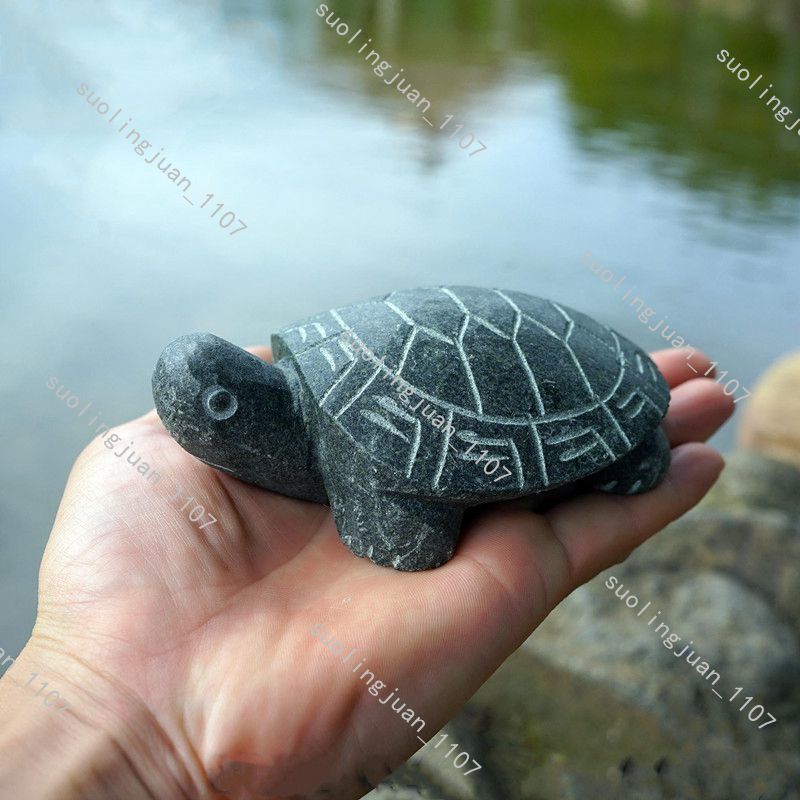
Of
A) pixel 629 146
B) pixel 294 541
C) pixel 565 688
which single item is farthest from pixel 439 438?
pixel 629 146

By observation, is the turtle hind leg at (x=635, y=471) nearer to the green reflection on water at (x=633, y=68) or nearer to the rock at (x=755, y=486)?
the rock at (x=755, y=486)

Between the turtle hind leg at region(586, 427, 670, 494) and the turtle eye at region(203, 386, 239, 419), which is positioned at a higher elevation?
the turtle eye at region(203, 386, 239, 419)

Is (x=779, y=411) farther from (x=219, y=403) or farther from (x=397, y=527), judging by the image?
(x=219, y=403)

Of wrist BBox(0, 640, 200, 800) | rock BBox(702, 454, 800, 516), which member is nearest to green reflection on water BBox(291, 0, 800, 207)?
rock BBox(702, 454, 800, 516)

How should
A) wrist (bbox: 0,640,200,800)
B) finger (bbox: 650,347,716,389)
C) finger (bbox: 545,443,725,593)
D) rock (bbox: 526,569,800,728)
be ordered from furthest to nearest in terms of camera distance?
finger (bbox: 650,347,716,389), rock (bbox: 526,569,800,728), finger (bbox: 545,443,725,593), wrist (bbox: 0,640,200,800)

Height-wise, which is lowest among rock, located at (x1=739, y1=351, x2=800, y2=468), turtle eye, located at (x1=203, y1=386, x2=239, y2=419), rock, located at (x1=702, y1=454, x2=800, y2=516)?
rock, located at (x1=739, y1=351, x2=800, y2=468)

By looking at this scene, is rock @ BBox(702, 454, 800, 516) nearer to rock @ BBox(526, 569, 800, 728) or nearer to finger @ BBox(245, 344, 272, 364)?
rock @ BBox(526, 569, 800, 728)
